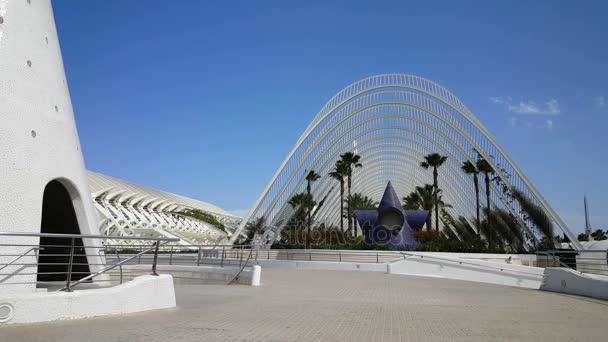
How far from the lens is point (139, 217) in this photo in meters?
70.8

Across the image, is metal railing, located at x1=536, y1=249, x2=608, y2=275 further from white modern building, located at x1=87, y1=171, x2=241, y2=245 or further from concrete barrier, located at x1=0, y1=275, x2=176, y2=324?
white modern building, located at x1=87, y1=171, x2=241, y2=245

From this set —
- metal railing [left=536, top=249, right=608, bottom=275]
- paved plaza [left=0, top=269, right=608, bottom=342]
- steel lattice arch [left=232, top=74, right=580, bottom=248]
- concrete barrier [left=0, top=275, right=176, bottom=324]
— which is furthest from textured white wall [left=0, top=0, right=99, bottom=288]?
steel lattice arch [left=232, top=74, right=580, bottom=248]

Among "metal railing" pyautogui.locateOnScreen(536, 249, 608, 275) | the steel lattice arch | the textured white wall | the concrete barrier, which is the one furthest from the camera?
the steel lattice arch

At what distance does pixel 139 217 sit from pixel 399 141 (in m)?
38.6

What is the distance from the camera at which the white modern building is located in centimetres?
6100

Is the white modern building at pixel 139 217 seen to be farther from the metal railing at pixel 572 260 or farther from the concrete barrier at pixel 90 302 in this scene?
the concrete barrier at pixel 90 302

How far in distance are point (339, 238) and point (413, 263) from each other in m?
32.5

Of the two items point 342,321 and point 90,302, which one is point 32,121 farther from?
point 342,321

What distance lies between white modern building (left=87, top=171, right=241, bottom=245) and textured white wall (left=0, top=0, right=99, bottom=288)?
42.4 m

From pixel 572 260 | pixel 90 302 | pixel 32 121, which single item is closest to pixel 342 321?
pixel 90 302

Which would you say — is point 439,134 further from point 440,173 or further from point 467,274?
point 467,274

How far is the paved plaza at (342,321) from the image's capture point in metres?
6.16

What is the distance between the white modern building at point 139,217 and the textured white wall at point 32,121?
139ft

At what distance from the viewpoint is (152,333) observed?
6.18 meters
